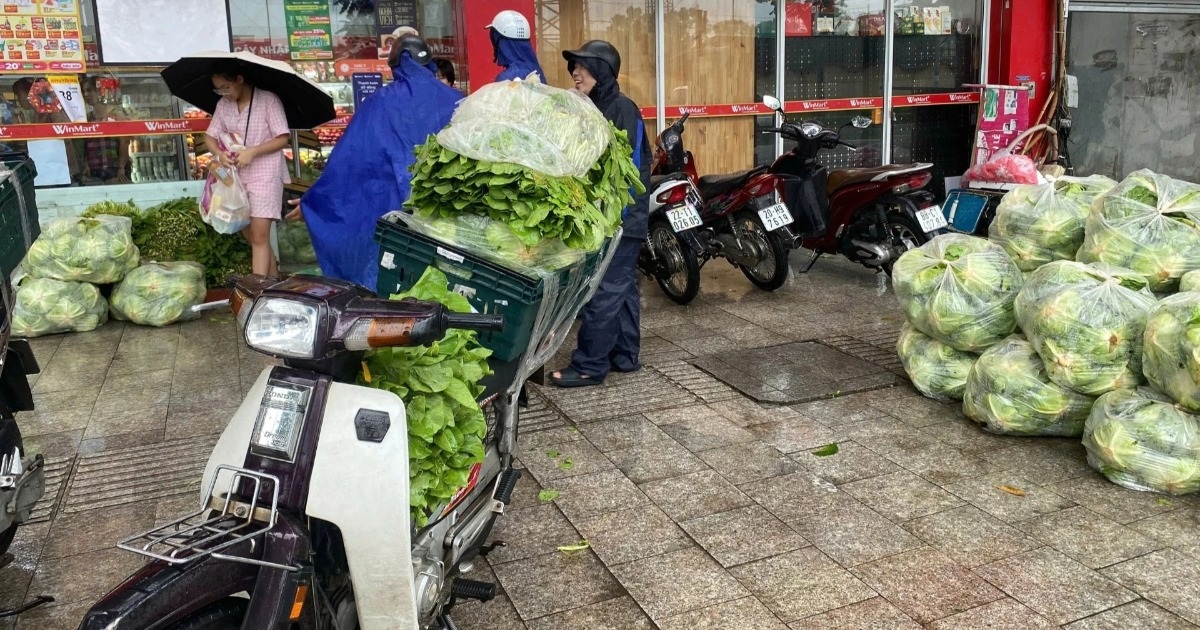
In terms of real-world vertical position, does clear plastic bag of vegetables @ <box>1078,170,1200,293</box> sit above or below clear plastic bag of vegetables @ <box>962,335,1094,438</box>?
above

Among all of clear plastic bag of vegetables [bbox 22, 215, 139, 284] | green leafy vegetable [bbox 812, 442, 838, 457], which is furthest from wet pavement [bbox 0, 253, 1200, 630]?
clear plastic bag of vegetables [bbox 22, 215, 139, 284]

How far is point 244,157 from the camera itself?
636cm

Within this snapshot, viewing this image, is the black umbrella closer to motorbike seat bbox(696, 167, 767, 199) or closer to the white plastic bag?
the white plastic bag

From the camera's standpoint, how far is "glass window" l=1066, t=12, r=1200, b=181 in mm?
11180

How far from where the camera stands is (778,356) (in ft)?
19.6

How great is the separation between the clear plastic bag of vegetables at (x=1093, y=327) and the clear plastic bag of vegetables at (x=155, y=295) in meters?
5.38

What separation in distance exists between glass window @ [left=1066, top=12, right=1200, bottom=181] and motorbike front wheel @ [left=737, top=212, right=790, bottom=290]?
567 cm

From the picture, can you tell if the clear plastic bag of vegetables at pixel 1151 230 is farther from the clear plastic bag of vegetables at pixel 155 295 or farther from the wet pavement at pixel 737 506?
the clear plastic bag of vegetables at pixel 155 295

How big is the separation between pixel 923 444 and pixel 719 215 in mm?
3213

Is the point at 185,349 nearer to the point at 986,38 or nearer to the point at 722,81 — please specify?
the point at 722,81

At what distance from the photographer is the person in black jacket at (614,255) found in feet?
17.5

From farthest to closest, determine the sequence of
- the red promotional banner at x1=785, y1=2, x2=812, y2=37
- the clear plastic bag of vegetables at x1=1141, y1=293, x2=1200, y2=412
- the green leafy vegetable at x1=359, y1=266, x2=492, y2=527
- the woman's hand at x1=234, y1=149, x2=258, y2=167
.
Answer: the red promotional banner at x1=785, y1=2, x2=812, y2=37
the woman's hand at x1=234, y1=149, x2=258, y2=167
the clear plastic bag of vegetables at x1=1141, y1=293, x2=1200, y2=412
the green leafy vegetable at x1=359, y1=266, x2=492, y2=527

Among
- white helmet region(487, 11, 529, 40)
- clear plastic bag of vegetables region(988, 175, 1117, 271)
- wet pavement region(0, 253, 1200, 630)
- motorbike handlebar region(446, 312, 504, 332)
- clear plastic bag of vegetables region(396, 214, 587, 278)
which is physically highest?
white helmet region(487, 11, 529, 40)

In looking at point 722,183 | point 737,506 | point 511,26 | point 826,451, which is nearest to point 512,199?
point 737,506
